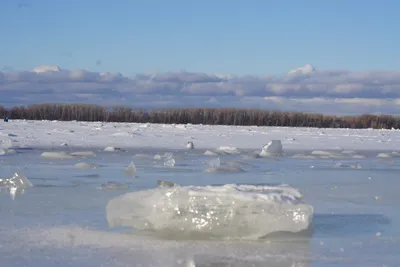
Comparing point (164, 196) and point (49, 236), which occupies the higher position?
point (164, 196)

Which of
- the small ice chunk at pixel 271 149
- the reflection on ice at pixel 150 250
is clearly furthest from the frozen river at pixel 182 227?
the small ice chunk at pixel 271 149

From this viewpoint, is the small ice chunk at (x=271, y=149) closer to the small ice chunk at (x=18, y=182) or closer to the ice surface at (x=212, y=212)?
the small ice chunk at (x=18, y=182)

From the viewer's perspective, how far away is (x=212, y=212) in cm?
354

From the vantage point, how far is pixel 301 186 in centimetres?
616

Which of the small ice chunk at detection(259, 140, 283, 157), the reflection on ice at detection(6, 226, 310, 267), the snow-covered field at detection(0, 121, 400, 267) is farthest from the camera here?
the small ice chunk at detection(259, 140, 283, 157)

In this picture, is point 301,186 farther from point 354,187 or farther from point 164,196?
point 164,196

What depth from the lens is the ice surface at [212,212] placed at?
137 inches

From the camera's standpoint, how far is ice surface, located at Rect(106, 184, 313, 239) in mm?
3484

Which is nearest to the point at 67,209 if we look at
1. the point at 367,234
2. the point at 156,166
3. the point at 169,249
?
the point at 169,249

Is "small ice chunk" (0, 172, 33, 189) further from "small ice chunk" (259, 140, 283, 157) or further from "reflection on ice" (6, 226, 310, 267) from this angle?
Result: "small ice chunk" (259, 140, 283, 157)

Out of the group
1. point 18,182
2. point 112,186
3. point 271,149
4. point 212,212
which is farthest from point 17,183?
point 271,149

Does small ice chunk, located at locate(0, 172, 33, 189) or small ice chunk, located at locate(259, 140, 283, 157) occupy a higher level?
small ice chunk, located at locate(0, 172, 33, 189)

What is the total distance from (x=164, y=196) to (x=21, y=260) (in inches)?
38.2

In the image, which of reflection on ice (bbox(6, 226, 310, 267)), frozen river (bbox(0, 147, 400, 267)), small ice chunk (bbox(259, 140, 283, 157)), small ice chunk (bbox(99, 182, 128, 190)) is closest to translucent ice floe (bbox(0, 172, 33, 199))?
frozen river (bbox(0, 147, 400, 267))
